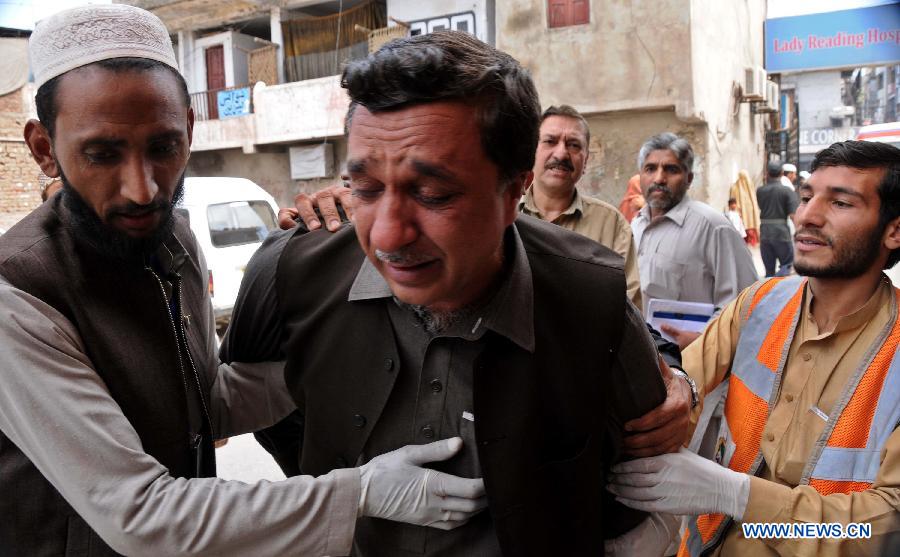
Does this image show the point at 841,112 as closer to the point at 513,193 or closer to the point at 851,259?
the point at 851,259

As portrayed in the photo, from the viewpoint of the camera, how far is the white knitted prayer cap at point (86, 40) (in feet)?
4.56

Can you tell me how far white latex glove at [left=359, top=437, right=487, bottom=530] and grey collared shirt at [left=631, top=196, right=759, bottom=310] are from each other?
263 cm

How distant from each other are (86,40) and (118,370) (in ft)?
2.26

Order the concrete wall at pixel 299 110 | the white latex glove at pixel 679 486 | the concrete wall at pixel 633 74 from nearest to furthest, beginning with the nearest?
the white latex glove at pixel 679 486 < the concrete wall at pixel 633 74 < the concrete wall at pixel 299 110

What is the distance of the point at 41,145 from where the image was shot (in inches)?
57.9

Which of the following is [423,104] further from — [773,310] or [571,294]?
[773,310]

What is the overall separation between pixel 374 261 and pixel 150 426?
59 centimetres

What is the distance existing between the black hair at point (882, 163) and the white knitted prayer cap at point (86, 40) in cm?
209

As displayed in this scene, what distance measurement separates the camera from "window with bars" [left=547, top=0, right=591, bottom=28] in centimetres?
1195

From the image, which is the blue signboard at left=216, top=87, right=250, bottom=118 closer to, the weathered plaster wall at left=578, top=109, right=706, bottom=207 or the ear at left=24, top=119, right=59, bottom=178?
the weathered plaster wall at left=578, top=109, right=706, bottom=207

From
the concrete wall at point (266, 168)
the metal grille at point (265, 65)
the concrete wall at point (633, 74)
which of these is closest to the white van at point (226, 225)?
the concrete wall at point (633, 74)

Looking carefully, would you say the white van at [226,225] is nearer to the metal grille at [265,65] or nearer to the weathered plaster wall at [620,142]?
the weathered plaster wall at [620,142]

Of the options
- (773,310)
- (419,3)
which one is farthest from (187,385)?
(419,3)

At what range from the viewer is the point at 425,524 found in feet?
4.56
